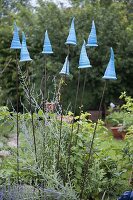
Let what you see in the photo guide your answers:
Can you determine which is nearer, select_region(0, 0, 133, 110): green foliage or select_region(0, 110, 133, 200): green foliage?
select_region(0, 110, 133, 200): green foliage

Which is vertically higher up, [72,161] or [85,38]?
[85,38]

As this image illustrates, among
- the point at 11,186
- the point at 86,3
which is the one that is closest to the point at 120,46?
the point at 86,3

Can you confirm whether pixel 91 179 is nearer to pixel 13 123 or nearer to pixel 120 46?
pixel 13 123

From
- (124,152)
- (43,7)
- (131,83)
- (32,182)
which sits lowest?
(131,83)

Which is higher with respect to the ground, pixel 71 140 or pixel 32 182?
pixel 71 140

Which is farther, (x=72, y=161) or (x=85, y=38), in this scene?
(x=85, y=38)

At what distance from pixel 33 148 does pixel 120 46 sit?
6.01 m

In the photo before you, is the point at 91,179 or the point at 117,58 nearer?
the point at 91,179

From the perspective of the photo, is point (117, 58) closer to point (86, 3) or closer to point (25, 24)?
point (86, 3)

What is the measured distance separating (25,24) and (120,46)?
273 cm

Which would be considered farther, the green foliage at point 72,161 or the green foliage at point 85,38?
the green foliage at point 85,38

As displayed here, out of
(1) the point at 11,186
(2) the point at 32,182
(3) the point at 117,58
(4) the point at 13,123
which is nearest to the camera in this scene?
(1) the point at 11,186

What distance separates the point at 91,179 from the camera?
323 cm

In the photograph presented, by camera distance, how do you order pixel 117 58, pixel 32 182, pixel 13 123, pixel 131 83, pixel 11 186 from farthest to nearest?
pixel 131 83 → pixel 117 58 → pixel 13 123 → pixel 32 182 → pixel 11 186
